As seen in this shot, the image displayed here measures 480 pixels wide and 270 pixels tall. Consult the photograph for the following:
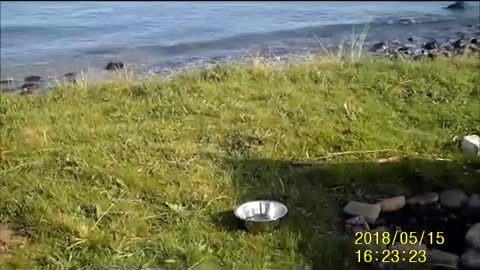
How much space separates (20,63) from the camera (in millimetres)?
8891

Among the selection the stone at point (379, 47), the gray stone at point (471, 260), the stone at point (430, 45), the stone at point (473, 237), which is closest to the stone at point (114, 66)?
the stone at point (379, 47)

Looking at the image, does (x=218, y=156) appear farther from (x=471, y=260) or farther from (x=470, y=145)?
(x=471, y=260)

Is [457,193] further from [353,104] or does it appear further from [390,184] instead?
[353,104]

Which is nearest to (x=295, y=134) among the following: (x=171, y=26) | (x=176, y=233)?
(x=176, y=233)

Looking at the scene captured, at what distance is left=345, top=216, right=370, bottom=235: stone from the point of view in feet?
11.4

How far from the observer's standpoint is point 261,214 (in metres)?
3.57

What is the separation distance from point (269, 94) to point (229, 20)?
6770mm

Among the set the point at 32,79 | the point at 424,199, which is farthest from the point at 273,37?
the point at 424,199

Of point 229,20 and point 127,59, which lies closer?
point 127,59

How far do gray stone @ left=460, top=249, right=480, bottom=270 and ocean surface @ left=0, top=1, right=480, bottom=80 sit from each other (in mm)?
6008

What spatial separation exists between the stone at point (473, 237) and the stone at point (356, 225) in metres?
0.51

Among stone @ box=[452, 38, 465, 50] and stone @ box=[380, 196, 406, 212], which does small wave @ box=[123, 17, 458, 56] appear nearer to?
stone @ box=[452, 38, 465, 50]

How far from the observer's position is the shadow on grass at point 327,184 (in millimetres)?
3527

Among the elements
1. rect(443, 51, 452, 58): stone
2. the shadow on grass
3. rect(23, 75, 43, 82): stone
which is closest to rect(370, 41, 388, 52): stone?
rect(443, 51, 452, 58): stone
